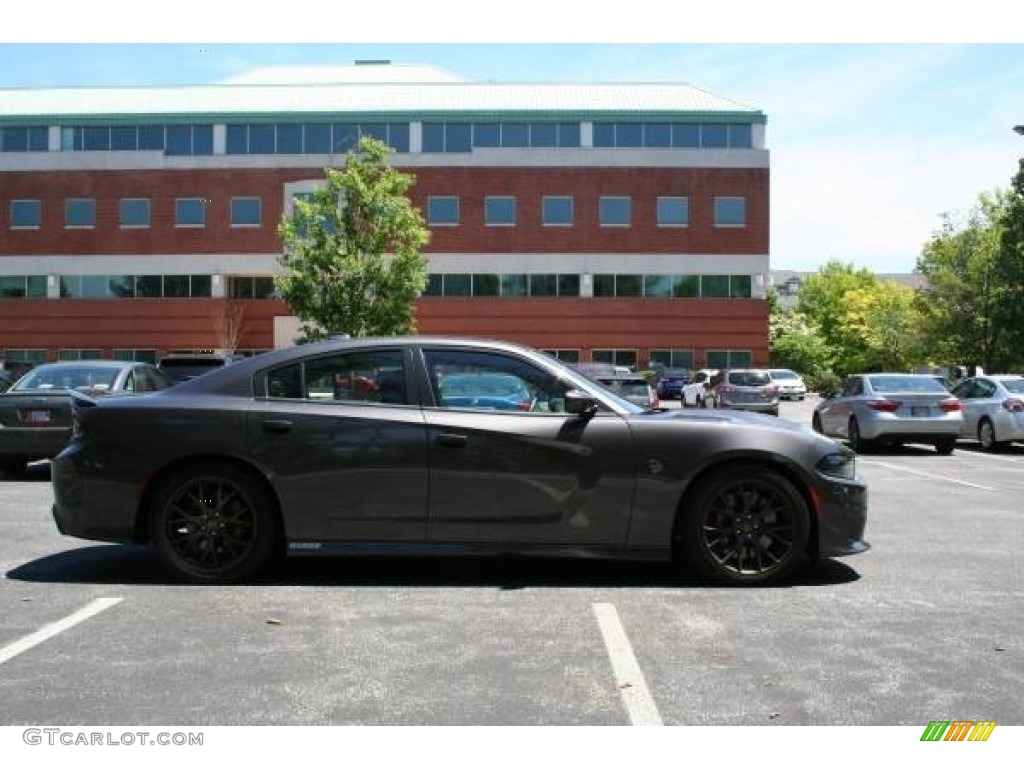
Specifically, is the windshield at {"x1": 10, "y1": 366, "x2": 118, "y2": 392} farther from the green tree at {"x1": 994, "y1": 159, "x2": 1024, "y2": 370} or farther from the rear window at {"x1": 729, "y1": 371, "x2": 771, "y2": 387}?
the green tree at {"x1": 994, "y1": 159, "x2": 1024, "y2": 370}

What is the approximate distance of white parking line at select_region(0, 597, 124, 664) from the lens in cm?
496

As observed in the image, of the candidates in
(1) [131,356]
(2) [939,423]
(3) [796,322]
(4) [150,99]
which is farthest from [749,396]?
(3) [796,322]

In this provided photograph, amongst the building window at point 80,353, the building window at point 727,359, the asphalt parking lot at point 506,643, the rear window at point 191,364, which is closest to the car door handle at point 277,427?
the asphalt parking lot at point 506,643

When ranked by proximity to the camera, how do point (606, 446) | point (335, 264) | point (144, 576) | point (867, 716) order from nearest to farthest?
point (867, 716) < point (606, 446) < point (144, 576) < point (335, 264)

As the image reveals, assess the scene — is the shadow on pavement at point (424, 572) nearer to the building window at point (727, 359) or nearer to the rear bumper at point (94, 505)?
the rear bumper at point (94, 505)

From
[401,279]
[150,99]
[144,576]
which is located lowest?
[144,576]

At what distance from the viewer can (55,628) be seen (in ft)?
17.7

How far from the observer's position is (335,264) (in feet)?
113

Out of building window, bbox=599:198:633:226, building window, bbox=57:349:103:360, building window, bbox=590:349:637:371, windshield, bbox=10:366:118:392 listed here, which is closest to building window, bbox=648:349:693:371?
building window, bbox=590:349:637:371

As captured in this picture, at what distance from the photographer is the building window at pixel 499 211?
163 ft

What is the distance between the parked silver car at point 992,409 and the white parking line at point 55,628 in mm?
16288

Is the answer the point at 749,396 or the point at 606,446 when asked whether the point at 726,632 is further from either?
the point at 749,396

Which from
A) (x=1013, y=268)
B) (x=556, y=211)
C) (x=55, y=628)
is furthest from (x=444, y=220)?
(x=55, y=628)

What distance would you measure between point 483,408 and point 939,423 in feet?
43.4
